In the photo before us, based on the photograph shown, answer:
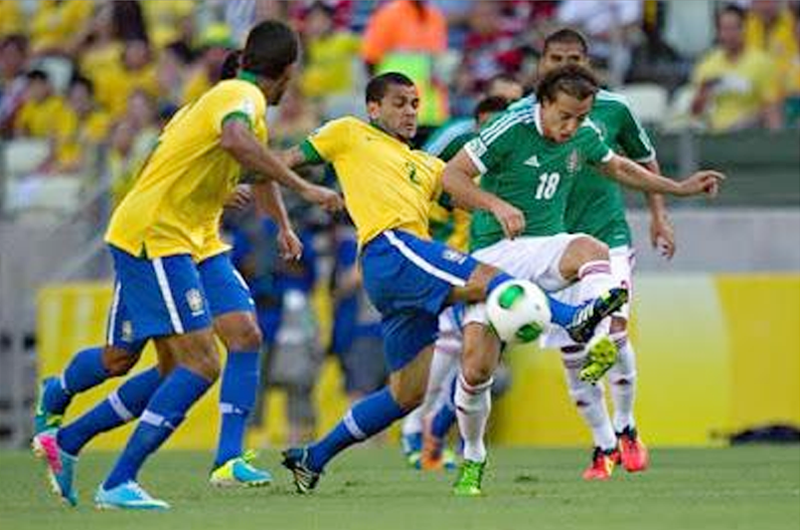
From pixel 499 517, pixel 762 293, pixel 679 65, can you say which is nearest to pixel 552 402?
pixel 762 293

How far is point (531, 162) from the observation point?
14.5 m

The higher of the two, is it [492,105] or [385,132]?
[492,105]

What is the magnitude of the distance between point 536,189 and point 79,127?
11643 mm

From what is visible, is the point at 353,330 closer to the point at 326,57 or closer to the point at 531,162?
the point at 326,57

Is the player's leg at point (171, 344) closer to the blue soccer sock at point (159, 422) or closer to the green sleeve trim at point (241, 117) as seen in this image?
the blue soccer sock at point (159, 422)

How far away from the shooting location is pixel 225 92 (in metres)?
13.2

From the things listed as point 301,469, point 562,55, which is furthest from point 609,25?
point 301,469

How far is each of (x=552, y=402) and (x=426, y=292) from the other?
8.04m

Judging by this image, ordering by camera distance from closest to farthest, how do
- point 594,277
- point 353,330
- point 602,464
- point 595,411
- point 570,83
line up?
point 570,83 → point 594,277 → point 602,464 → point 595,411 → point 353,330

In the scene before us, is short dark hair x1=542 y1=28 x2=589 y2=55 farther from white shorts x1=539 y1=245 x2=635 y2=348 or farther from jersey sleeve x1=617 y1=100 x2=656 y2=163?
white shorts x1=539 y1=245 x2=635 y2=348

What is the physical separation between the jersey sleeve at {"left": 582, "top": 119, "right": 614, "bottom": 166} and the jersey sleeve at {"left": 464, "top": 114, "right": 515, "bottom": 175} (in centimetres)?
46

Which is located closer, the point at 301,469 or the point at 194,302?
the point at 194,302

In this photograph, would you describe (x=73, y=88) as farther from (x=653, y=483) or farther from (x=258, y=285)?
(x=653, y=483)

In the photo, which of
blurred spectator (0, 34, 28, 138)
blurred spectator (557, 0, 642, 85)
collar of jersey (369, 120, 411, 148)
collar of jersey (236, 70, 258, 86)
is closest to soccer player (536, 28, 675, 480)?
collar of jersey (369, 120, 411, 148)
